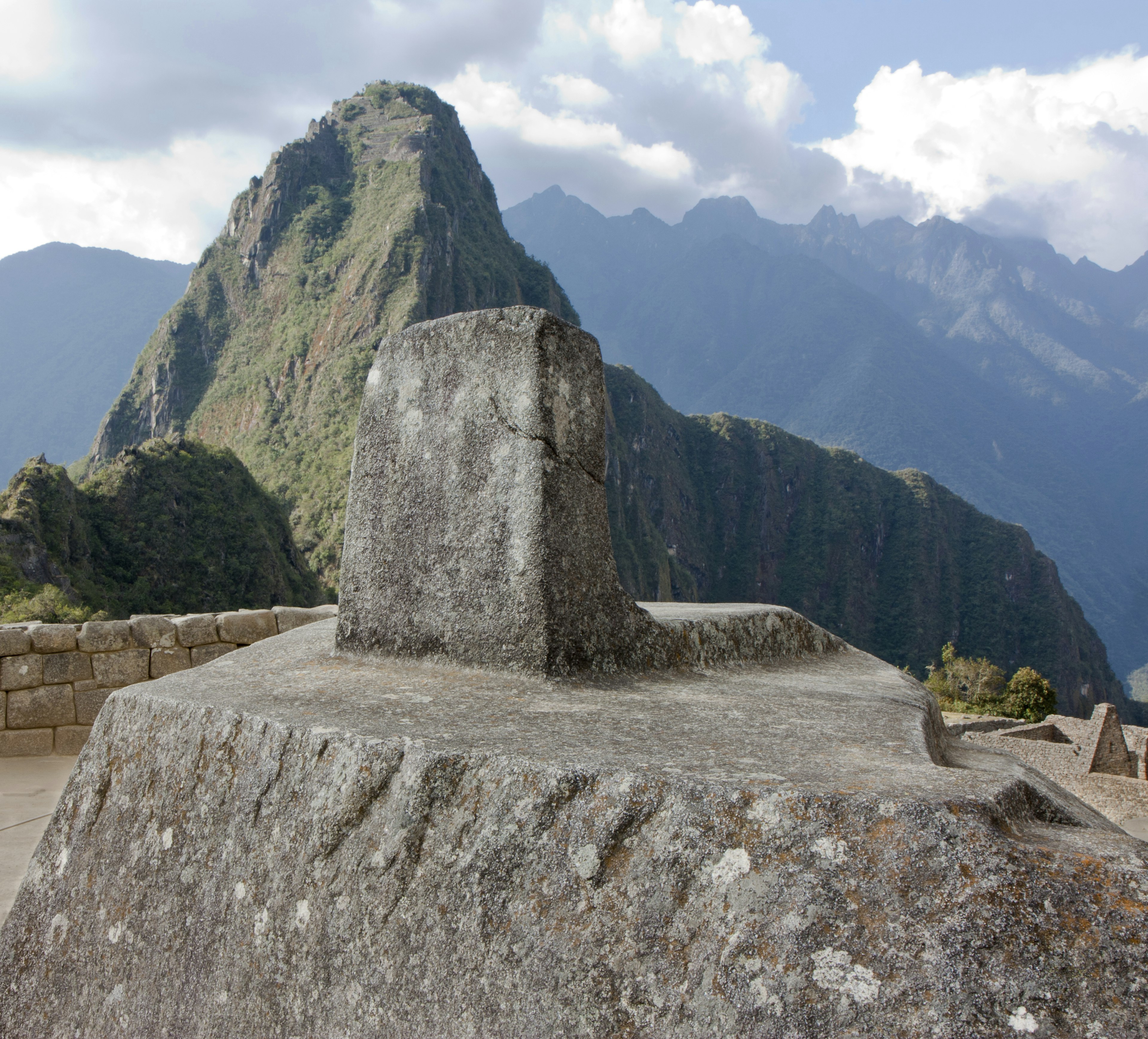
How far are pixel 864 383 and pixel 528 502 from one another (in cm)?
16757

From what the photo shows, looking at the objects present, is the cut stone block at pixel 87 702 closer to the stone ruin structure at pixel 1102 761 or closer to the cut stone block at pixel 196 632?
the cut stone block at pixel 196 632

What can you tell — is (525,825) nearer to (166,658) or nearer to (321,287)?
(166,658)

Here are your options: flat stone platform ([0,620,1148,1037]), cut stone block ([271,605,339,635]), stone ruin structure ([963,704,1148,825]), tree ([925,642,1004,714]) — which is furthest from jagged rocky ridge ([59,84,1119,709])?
flat stone platform ([0,620,1148,1037])

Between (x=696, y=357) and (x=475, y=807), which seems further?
(x=696, y=357)

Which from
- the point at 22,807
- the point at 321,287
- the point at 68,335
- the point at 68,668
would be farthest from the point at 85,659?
the point at 68,335

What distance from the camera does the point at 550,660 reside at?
6.86 feet

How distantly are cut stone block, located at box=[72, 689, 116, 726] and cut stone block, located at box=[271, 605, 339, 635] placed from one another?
50.5 inches

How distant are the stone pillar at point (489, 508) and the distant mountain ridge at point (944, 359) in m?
153

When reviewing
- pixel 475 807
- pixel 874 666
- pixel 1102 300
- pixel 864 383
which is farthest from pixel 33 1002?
pixel 1102 300

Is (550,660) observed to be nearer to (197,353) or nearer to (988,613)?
(197,353)

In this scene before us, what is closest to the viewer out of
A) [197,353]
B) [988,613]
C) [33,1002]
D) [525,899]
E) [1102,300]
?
[525,899]

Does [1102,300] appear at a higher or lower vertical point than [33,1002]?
higher

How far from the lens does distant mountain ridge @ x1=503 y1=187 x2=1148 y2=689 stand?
145 metres

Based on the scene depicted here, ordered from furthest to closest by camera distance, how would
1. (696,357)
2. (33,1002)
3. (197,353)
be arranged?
1. (696,357)
2. (197,353)
3. (33,1002)
